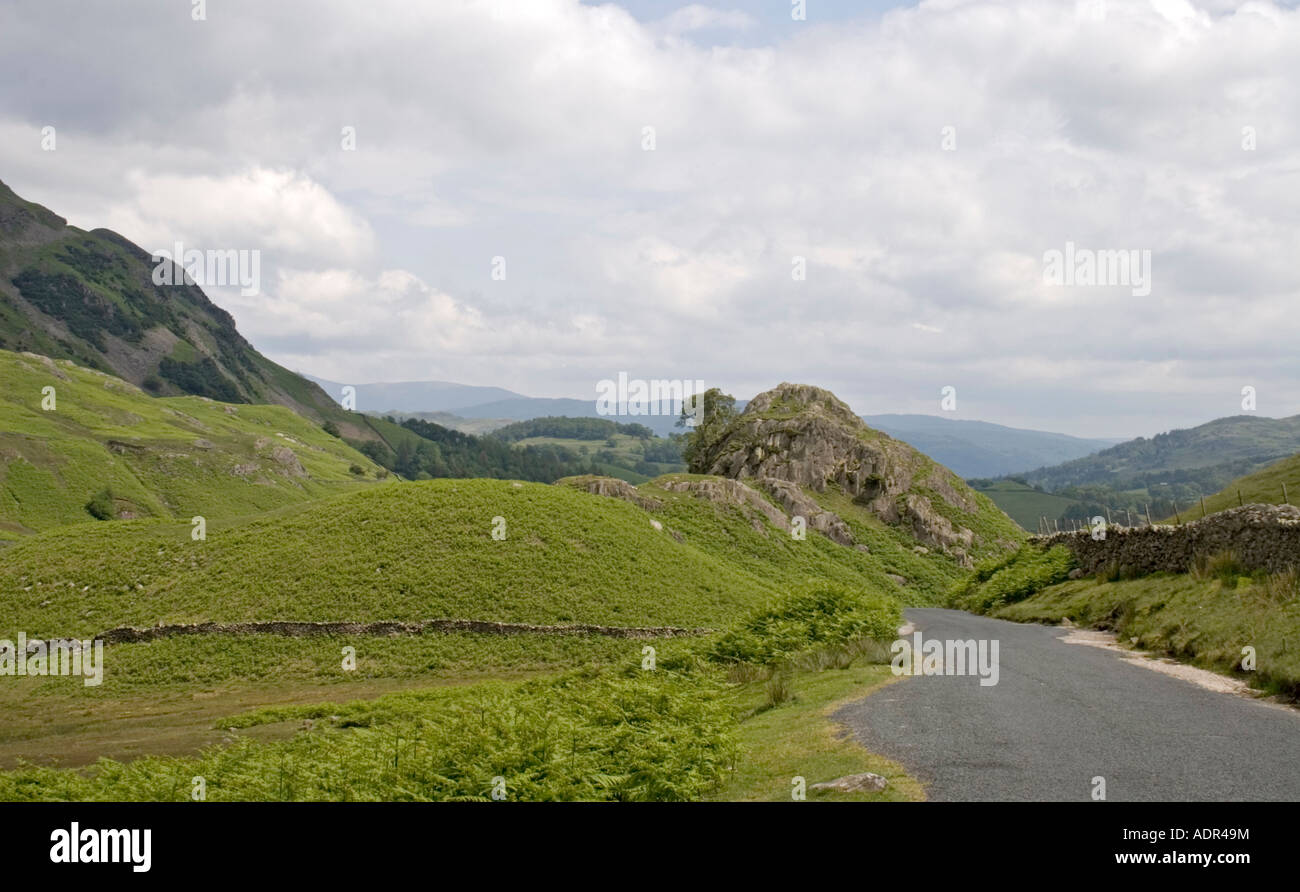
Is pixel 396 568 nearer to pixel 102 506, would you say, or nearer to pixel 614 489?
pixel 614 489

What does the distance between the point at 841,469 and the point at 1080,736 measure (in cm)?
8826

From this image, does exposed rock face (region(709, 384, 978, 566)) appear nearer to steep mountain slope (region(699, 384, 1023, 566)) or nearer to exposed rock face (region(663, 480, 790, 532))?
steep mountain slope (region(699, 384, 1023, 566))

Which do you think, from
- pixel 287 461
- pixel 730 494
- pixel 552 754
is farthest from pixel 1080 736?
pixel 287 461

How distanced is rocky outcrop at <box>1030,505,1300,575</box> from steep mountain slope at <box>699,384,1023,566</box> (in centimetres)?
4491

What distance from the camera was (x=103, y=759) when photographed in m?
23.5

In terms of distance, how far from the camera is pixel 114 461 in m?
147

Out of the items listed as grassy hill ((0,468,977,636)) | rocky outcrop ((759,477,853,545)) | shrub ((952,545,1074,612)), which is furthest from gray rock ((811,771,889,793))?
rocky outcrop ((759,477,853,545))

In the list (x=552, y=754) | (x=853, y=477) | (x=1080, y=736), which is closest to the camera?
(x=1080, y=736)

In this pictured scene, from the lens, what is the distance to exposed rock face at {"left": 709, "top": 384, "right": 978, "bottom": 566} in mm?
96938

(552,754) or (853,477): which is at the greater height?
(853,477)

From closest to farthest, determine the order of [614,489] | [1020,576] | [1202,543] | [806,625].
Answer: [806,625] → [1202,543] → [1020,576] → [614,489]

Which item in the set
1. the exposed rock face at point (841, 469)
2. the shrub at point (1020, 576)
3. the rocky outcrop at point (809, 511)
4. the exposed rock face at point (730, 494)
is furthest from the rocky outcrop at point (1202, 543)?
the exposed rock face at point (841, 469)

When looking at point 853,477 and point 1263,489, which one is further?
point 853,477
